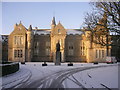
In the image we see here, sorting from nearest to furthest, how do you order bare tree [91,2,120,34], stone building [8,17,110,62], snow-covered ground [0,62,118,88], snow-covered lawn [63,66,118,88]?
snow-covered lawn [63,66,118,88], snow-covered ground [0,62,118,88], bare tree [91,2,120,34], stone building [8,17,110,62]

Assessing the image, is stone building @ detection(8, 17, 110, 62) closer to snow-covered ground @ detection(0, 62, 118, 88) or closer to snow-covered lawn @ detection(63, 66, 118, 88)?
snow-covered ground @ detection(0, 62, 118, 88)

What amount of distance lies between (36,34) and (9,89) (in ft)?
171

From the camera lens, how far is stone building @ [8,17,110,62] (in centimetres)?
5862

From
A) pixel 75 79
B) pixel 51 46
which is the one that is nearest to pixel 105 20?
pixel 75 79

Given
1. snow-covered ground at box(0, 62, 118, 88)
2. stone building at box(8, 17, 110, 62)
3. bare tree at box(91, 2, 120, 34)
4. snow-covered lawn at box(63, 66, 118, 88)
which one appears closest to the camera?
snow-covered lawn at box(63, 66, 118, 88)

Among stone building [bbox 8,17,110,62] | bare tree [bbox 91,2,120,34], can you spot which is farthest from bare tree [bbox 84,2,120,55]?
stone building [bbox 8,17,110,62]

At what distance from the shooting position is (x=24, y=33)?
60.2m

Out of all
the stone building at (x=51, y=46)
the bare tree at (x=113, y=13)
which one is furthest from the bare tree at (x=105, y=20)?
the stone building at (x=51, y=46)

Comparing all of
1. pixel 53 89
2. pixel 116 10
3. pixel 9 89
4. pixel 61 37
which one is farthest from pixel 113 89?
pixel 61 37

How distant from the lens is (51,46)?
61.2 meters

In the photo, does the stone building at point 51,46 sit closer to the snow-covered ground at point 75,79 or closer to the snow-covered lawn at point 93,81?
the snow-covered ground at point 75,79

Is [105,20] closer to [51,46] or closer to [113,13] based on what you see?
[113,13]

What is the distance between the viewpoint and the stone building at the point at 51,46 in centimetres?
5862

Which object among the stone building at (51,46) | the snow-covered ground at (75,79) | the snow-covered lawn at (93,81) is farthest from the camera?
the stone building at (51,46)
